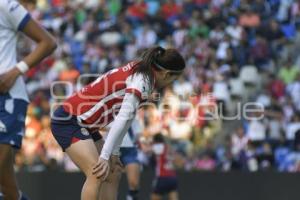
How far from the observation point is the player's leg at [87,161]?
7789mm

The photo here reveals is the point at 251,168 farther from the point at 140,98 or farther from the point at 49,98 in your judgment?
the point at 140,98

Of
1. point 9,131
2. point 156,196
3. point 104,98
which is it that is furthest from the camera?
point 156,196

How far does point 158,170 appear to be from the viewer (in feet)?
48.1

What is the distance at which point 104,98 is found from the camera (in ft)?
26.0

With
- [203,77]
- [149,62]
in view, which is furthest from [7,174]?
[203,77]

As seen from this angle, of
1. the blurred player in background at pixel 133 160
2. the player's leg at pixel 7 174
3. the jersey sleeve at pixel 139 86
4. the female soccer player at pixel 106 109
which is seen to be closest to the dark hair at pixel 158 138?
the blurred player in background at pixel 133 160

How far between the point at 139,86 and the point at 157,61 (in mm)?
371

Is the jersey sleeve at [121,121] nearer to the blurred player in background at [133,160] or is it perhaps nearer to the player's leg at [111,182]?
the player's leg at [111,182]

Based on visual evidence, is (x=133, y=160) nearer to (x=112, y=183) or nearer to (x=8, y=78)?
(x=112, y=183)

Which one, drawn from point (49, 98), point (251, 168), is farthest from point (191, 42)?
point (251, 168)

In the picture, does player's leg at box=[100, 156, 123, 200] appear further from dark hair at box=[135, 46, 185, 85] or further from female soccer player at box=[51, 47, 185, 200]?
dark hair at box=[135, 46, 185, 85]

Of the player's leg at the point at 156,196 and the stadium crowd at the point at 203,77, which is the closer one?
the player's leg at the point at 156,196

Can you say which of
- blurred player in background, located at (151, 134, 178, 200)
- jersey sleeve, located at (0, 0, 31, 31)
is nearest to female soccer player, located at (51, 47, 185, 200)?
jersey sleeve, located at (0, 0, 31, 31)

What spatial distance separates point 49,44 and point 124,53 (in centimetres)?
1337
